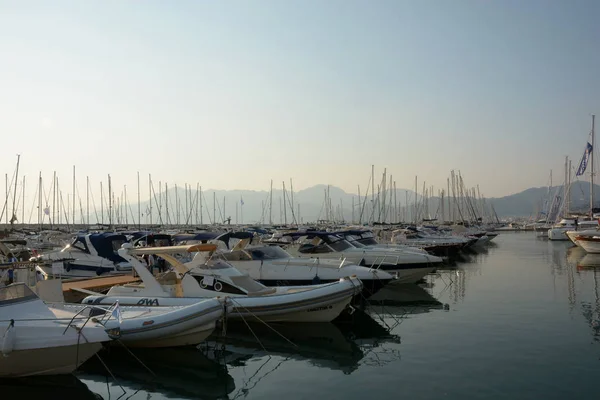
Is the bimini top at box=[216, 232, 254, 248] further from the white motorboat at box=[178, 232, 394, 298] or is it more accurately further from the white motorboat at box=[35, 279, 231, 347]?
the white motorboat at box=[35, 279, 231, 347]

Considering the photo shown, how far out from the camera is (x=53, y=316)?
39.0 feet

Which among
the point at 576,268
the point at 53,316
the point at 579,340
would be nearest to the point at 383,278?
the point at 579,340

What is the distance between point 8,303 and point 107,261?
1517 centimetres

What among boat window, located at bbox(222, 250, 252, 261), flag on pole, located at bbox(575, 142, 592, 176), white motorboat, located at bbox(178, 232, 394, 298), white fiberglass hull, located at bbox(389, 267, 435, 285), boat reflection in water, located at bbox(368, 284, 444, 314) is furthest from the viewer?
flag on pole, located at bbox(575, 142, 592, 176)

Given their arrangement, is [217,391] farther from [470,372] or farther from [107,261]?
[107,261]

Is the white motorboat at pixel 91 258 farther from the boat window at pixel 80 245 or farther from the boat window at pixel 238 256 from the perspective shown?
the boat window at pixel 238 256

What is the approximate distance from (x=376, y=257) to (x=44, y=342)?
56.9 ft

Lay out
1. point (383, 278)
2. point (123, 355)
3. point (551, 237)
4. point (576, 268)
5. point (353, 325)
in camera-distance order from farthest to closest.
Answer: point (551, 237), point (576, 268), point (383, 278), point (353, 325), point (123, 355)

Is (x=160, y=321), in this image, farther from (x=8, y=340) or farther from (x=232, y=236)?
(x=232, y=236)

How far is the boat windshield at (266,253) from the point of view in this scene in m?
21.2

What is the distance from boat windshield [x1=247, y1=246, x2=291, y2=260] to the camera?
21.2 m

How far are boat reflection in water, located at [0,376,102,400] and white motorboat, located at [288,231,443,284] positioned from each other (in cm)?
1492

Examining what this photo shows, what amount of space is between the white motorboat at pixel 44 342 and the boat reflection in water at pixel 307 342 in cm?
368

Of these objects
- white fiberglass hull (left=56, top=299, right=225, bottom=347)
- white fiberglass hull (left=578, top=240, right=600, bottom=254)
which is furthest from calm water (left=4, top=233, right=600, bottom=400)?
white fiberglass hull (left=578, top=240, right=600, bottom=254)
